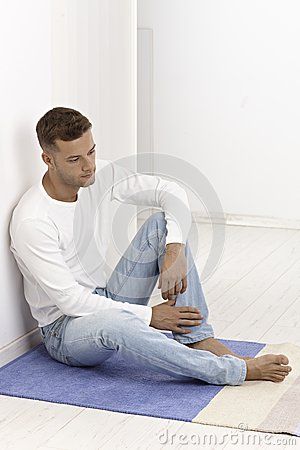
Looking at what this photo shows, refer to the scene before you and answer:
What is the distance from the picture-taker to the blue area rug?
8.06ft

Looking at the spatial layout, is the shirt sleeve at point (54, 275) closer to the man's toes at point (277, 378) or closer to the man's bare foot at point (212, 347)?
the man's bare foot at point (212, 347)

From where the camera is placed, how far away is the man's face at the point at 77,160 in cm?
269

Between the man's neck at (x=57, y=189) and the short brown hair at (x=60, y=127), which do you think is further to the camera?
the man's neck at (x=57, y=189)

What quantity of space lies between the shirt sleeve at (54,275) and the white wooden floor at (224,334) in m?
0.31

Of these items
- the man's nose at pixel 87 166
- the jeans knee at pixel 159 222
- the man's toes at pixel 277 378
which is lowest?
the man's toes at pixel 277 378

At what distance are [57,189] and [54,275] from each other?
294 mm

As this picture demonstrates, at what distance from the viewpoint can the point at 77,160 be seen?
2699 mm

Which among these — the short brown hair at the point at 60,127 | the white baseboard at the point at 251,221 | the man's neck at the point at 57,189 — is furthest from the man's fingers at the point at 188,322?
the white baseboard at the point at 251,221

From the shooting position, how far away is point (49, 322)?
110 inches

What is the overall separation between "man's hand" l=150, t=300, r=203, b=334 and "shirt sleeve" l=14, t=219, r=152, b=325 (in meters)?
0.03
